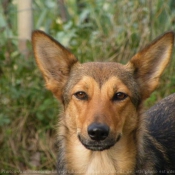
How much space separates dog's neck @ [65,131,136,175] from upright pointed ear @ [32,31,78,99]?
63 centimetres

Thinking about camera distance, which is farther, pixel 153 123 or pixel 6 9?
pixel 6 9

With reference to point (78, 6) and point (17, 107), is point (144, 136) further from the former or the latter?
point (78, 6)

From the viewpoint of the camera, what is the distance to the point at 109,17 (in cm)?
922

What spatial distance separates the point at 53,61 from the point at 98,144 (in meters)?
1.17

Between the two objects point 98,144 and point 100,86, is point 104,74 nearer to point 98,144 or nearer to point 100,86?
point 100,86

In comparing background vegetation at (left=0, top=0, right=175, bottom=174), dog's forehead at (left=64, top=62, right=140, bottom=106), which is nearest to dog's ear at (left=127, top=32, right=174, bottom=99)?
dog's forehead at (left=64, top=62, right=140, bottom=106)

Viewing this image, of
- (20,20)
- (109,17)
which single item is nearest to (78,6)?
(109,17)

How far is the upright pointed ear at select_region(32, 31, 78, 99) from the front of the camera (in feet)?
18.5

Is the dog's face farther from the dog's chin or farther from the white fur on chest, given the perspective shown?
the white fur on chest

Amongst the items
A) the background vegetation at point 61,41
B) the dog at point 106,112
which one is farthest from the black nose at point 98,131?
the background vegetation at point 61,41

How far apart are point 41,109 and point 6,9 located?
2.42 meters

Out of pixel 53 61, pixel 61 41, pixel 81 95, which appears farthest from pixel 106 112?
pixel 61 41

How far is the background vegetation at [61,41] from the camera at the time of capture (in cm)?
770

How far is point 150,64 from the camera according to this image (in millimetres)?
5688
